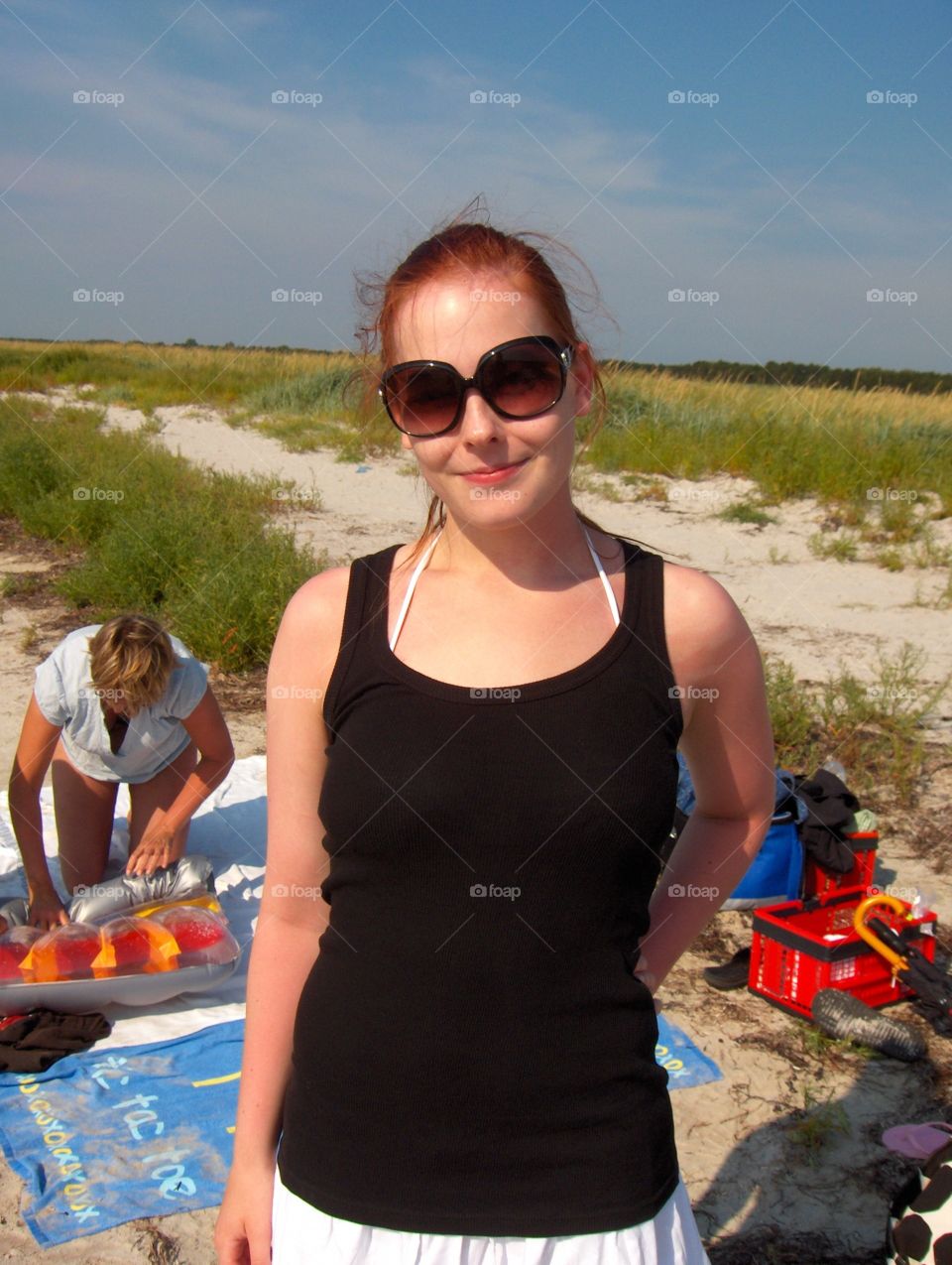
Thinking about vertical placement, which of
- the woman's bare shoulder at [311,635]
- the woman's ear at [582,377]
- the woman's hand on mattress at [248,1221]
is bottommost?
the woman's hand on mattress at [248,1221]

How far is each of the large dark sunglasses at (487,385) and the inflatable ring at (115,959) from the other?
2.88m

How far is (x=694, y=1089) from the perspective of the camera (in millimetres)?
3295

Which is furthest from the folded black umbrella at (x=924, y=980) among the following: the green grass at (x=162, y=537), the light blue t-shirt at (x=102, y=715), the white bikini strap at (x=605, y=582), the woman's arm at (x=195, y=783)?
the green grass at (x=162, y=537)

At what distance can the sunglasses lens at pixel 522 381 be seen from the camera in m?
1.26

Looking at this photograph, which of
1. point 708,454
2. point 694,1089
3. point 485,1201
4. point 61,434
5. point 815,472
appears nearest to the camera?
point 485,1201

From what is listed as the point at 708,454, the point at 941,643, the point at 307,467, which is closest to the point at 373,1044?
the point at 941,643

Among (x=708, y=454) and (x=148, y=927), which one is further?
(x=708, y=454)

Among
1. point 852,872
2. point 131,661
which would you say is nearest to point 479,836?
point 131,661

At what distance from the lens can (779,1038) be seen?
3.58 meters

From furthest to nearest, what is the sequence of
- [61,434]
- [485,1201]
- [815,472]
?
[61,434]
[815,472]
[485,1201]

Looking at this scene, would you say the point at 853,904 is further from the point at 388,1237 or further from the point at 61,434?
the point at 61,434

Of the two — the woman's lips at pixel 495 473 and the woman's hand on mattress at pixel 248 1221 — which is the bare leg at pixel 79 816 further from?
the woman's lips at pixel 495 473

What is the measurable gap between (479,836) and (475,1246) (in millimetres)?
412

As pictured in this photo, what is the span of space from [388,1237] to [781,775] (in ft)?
11.3
